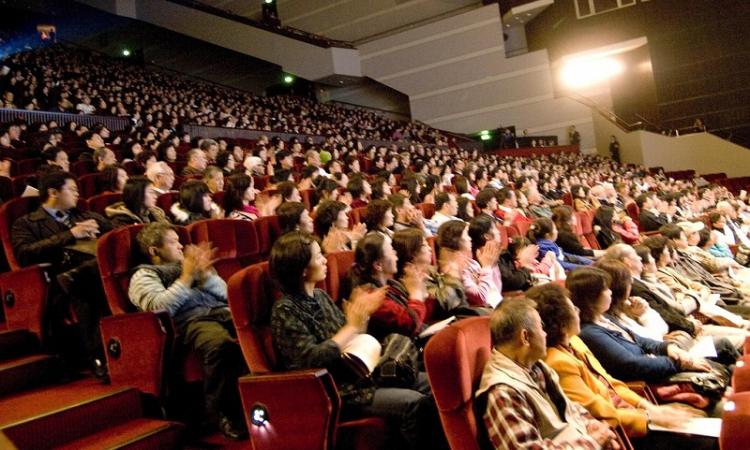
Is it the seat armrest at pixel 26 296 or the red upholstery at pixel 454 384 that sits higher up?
the seat armrest at pixel 26 296

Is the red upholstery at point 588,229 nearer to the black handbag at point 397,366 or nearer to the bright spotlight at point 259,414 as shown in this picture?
the black handbag at point 397,366

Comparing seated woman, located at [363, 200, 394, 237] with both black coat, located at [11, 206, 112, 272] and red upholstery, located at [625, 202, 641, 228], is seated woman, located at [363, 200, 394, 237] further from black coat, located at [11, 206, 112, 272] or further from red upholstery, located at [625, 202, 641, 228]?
red upholstery, located at [625, 202, 641, 228]

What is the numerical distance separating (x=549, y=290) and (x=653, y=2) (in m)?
7.18

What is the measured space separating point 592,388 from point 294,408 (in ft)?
1.67

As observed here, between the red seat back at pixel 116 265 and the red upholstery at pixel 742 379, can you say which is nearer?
the red upholstery at pixel 742 379

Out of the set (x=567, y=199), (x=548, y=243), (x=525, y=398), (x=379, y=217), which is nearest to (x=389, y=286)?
(x=525, y=398)

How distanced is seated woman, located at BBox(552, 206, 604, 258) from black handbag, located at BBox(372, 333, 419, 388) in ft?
4.70

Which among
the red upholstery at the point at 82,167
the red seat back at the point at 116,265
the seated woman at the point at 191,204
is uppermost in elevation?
the red upholstery at the point at 82,167

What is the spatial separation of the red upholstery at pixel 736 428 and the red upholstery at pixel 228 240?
113 centimetres

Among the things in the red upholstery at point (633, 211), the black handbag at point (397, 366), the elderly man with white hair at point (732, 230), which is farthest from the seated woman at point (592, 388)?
the red upholstery at point (633, 211)

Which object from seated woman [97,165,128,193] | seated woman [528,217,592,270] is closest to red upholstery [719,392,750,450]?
seated woman [528,217,592,270]

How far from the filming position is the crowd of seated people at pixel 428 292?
3.01 feet

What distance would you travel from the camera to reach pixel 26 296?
136cm

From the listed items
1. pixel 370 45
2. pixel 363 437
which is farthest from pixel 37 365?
pixel 370 45
